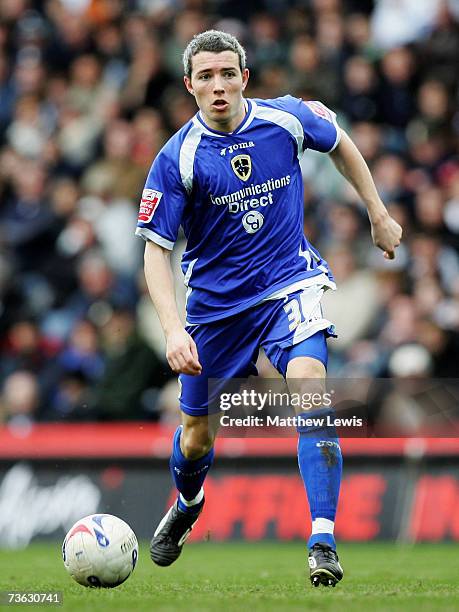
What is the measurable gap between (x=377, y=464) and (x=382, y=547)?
93 cm

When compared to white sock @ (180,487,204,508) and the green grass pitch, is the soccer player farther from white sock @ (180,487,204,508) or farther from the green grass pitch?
the green grass pitch

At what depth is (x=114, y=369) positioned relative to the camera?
13375 mm

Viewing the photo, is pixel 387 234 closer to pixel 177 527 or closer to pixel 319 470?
pixel 319 470

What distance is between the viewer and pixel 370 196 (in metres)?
7.51

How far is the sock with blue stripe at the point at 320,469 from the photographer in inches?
263

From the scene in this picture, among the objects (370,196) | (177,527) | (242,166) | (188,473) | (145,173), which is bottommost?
(177,527)

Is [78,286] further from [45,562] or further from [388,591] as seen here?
[388,591]

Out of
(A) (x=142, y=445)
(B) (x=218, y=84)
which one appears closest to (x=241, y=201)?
(B) (x=218, y=84)

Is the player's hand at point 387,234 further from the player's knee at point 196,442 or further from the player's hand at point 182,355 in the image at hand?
the player's knee at point 196,442

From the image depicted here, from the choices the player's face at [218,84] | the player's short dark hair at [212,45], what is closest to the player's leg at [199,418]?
the player's face at [218,84]

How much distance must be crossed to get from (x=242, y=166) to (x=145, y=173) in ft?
25.9

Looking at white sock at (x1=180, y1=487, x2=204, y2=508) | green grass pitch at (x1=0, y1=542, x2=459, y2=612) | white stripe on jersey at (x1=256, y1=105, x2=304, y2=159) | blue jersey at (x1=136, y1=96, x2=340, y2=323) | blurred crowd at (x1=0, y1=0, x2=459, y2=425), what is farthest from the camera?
blurred crowd at (x1=0, y1=0, x2=459, y2=425)

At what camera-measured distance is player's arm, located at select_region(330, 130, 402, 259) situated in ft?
24.2

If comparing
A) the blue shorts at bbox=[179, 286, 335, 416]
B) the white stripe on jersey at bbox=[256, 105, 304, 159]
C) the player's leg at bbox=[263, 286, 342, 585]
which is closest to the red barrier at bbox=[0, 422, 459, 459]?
the blue shorts at bbox=[179, 286, 335, 416]
